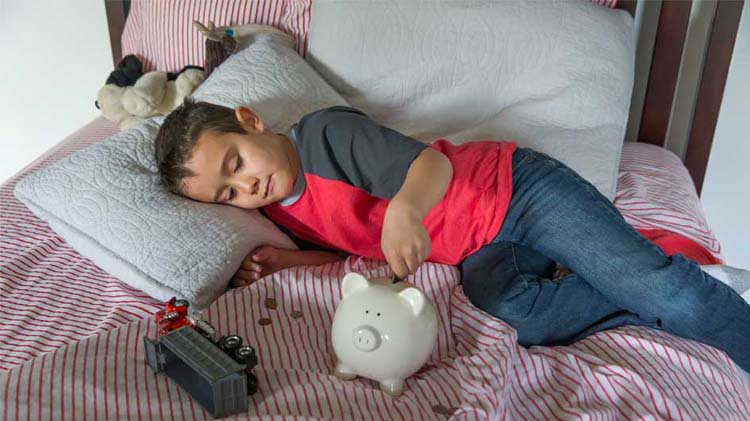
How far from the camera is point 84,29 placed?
6.95ft

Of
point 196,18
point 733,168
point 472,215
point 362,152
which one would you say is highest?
point 196,18

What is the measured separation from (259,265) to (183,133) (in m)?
0.25

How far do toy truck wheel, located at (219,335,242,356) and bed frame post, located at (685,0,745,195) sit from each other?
128 centimetres

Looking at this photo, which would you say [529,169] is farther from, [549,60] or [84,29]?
[84,29]

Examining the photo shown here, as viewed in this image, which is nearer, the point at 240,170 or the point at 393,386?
the point at 393,386

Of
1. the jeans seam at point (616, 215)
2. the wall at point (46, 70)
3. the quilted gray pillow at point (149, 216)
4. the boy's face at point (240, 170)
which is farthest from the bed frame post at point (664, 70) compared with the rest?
the wall at point (46, 70)

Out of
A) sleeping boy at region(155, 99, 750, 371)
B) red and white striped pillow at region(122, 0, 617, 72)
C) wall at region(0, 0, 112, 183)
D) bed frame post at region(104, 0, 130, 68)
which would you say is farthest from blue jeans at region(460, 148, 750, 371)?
wall at region(0, 0, 112, 183)

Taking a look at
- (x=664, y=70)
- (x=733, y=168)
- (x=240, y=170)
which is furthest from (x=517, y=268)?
(x=733, y=168)

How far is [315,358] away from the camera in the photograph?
0.92m

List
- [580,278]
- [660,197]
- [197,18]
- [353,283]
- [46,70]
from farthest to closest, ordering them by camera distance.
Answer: [46,70], [197,18], [660,197], [580,278], [353,283]

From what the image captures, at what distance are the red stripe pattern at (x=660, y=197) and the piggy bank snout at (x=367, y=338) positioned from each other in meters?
0.67

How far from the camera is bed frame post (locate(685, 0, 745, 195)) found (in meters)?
1.53

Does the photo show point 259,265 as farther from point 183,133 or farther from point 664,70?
point 664,70

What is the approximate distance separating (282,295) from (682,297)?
1.98 ft
